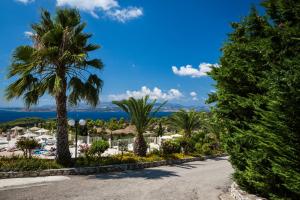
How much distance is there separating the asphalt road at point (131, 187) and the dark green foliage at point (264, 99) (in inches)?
96.4

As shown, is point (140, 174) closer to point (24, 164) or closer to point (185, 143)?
point (24, 164)

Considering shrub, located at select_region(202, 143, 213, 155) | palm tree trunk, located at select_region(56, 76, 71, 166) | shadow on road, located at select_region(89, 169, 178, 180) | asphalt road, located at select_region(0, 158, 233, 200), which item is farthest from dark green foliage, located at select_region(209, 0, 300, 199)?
shrub, located at select_region(202, 143, 213, 155)

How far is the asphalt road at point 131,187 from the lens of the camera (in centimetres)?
1078

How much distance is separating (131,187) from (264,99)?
22.4ft

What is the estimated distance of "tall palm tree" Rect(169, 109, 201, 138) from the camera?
1085 inches

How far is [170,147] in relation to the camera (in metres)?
22.7

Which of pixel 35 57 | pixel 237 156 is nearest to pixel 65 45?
pixel 35 57

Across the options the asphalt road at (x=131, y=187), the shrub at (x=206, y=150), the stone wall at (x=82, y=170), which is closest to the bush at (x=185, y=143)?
the shrub at (x=206, y=150)

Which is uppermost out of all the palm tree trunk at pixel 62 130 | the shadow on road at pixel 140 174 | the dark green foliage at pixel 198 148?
the palm tree trunk at pixel 62 130

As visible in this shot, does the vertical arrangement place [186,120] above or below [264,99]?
below

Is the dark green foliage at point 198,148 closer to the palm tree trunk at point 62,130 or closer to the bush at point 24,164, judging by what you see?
the palm tree trunk at point 62,130

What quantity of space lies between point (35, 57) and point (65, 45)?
1694 millimetres

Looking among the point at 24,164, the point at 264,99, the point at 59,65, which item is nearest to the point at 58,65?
the point at 59,65

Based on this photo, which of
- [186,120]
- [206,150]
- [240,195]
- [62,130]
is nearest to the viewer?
[240,195]
